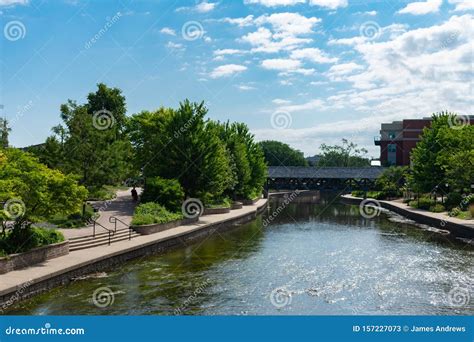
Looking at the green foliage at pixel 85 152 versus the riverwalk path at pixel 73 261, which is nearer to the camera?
the riverwalk path at pixel 73 261

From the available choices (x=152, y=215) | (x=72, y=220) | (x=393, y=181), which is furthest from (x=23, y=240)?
(x=393, y=181)

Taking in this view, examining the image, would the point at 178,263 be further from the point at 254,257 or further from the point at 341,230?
the point at 341,230

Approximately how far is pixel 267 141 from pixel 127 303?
168 metres

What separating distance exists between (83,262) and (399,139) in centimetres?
10213

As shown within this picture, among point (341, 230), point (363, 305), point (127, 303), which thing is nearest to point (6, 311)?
point (127, 303)

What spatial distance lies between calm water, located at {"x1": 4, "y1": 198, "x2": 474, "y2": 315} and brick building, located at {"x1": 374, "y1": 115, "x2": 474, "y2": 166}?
7417 centimetres

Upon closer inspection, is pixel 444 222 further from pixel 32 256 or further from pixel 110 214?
pixel 32 256

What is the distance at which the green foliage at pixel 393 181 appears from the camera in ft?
A: 258

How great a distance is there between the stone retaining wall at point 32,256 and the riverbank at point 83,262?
309mm

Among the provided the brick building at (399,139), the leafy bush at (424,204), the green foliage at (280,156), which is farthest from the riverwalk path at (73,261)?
the green foliage at (280,156)

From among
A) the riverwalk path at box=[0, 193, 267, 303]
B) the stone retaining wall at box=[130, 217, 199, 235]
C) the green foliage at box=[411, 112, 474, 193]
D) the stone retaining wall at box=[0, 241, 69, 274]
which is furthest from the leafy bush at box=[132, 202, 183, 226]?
the green foliage at box=[411, 112, 474, 193]

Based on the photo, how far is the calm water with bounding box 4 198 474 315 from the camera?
17.4 m

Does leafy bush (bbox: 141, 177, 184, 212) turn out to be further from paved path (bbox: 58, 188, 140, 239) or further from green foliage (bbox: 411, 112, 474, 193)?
green foliage (bbox: 411, 112, 474, 193)

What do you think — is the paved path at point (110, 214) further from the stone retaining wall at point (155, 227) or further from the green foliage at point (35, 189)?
the green foliage at point (35, 189)
